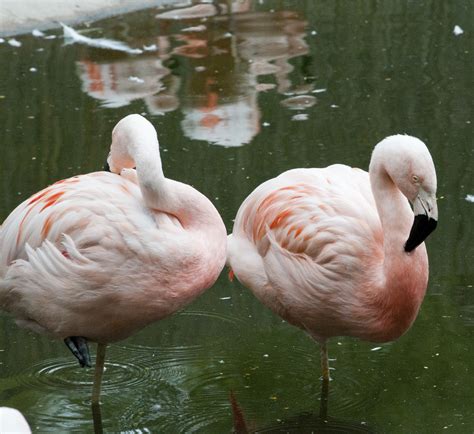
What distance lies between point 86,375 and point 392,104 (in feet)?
12.1

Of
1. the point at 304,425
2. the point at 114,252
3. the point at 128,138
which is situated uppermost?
the point at 128,138

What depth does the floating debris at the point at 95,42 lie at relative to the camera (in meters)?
8.83

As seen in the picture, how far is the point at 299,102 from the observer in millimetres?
7461

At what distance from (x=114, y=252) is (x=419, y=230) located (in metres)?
1.09

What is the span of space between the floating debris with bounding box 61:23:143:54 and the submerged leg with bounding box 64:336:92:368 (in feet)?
16.7

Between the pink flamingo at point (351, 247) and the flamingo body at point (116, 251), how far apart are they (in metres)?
0.36

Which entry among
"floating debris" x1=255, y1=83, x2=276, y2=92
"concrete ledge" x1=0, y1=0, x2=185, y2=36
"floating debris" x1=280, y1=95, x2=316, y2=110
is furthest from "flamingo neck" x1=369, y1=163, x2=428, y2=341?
"concrete ledge" x1=0, y1=0, x2=185, y2=36

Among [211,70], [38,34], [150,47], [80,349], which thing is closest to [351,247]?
[80,349]

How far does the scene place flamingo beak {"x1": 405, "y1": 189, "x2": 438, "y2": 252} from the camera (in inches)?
146

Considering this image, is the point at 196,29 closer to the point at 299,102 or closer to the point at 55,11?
the point at 55,11

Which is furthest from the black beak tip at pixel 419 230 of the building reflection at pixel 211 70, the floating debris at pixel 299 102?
the floating debris at pixel 299 102

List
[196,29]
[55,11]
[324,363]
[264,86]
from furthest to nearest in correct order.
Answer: [55,11]
[196,29]
[264,86]
[324,363]

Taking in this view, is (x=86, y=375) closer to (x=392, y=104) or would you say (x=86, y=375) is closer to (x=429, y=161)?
(x=429, y=161)

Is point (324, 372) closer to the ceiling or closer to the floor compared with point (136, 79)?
closer to the floor
